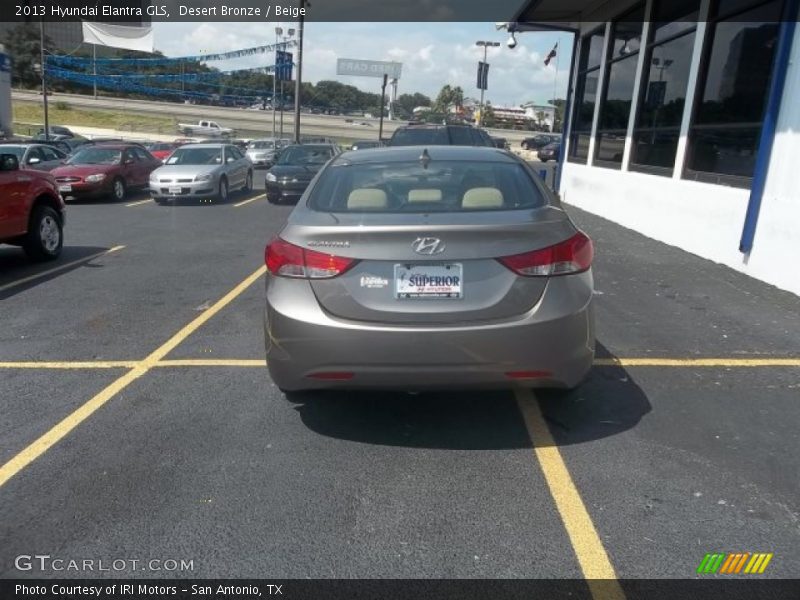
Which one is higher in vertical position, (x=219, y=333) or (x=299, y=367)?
(x=299, y=367)

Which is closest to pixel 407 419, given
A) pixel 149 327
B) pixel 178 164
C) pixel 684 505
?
pixel 684 505

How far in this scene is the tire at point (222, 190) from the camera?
1611 cm

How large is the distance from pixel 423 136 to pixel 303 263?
10.6 metres

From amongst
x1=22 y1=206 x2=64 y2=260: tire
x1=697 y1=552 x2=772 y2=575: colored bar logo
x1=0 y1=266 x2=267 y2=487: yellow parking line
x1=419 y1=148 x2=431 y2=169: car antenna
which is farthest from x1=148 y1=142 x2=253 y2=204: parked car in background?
x1=697 y1=552 x2=772 y2=575: colored bar logo

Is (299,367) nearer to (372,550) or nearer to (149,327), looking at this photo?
(372,550)

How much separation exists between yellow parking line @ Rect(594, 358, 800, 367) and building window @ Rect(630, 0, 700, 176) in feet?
20.8

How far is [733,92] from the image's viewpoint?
28.9ft

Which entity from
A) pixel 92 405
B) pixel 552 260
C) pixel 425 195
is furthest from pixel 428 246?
pixel 92 405

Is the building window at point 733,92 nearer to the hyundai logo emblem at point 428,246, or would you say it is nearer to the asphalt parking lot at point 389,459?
the asphalt parking lot at point 389,459

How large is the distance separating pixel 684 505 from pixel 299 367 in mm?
1995

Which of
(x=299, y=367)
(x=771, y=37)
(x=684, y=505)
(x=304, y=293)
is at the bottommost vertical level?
(x=684, y=505)
